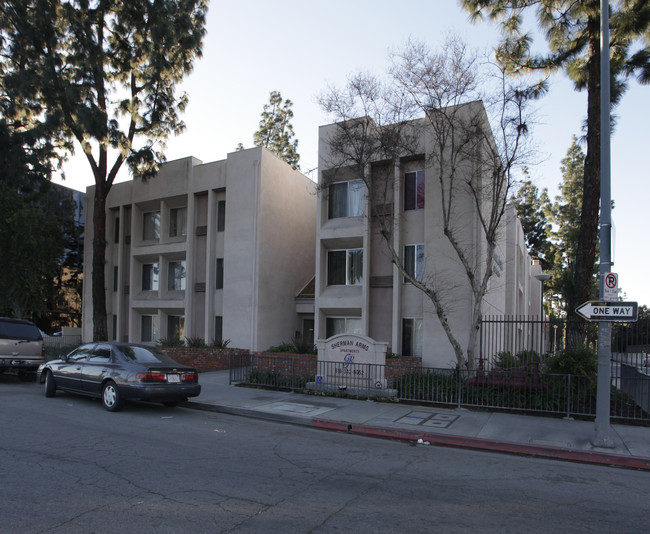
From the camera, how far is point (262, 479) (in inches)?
251

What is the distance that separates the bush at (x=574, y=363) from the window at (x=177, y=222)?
18108 mm

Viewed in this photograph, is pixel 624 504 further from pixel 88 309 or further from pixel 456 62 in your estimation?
pixel 88 309

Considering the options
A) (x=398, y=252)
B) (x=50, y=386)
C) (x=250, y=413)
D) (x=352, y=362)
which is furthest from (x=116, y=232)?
(x=250, y=413)

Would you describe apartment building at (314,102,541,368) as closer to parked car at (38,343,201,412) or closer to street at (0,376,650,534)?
parked car at (38,343,201,412)

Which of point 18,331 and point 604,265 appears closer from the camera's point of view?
point 604,265

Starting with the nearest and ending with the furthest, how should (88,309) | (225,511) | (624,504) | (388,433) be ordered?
(225,511)
(624,504)
(388,433)
(88,309)

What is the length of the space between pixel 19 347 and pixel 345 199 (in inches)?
484

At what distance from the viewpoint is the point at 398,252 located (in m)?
18.2

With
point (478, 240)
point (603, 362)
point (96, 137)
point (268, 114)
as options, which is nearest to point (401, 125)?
point (478, 240)

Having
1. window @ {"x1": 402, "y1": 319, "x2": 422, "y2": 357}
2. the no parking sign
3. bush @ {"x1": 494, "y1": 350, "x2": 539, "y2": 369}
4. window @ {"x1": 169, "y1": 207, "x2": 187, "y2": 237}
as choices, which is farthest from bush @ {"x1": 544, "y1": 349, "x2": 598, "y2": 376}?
window @ {"x1": 169, "y1": 207, "x2": 187, "y2": 237}

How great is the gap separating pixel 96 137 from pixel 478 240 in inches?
659

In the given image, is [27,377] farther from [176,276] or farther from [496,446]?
[496,446]

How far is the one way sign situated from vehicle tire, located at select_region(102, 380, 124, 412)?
9275mm

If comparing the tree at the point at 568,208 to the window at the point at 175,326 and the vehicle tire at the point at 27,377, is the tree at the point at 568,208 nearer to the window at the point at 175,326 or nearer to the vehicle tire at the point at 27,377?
the window at the point at 175,326
